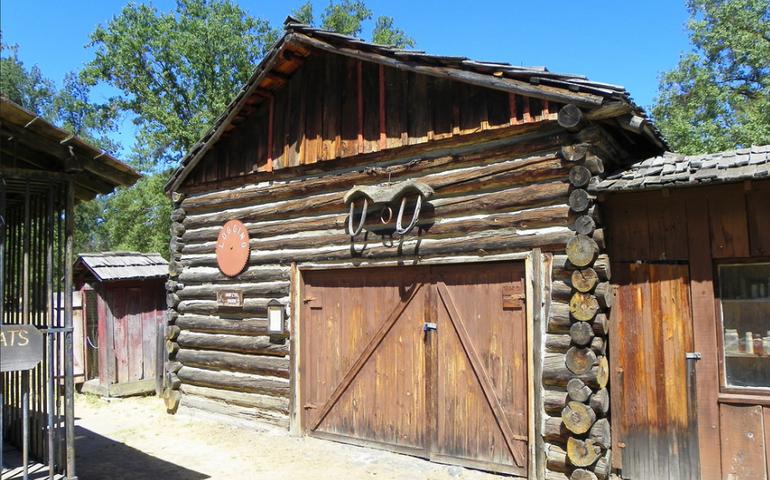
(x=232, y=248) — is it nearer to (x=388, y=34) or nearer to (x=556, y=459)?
(x=556, y=459)

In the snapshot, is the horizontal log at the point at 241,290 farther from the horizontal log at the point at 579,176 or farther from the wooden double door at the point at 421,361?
the horizontal log at the point at 579,176

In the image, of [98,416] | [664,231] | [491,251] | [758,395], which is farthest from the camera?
[98,416]

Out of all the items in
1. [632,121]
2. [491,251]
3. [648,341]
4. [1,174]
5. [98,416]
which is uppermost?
[632,121]

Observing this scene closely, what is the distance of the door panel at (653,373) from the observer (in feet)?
19.8

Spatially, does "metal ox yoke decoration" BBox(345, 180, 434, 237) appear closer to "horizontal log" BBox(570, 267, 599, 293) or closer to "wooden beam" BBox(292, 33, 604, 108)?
"wooden beam" BBox(292, 33, 604, 108)

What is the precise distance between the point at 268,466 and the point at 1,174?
4400 millimetres

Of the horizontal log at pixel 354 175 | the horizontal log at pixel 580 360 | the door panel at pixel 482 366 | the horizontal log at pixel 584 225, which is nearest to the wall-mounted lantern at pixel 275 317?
the horizontal log at pixel 354 175

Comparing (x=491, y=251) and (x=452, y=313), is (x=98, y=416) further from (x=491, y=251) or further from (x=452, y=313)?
(x=491, y=251)

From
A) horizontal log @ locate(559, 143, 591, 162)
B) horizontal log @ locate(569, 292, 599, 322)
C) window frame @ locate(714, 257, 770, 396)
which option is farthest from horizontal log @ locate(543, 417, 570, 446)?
horizontal log @ locate(559, 143, 591, 162)

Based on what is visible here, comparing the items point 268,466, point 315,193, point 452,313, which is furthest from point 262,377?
point 452,313

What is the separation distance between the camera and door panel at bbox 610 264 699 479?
6.05m

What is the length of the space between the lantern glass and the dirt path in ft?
4.86

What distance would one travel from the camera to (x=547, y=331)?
6.45 metres

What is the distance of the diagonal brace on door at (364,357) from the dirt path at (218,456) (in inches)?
17.4
